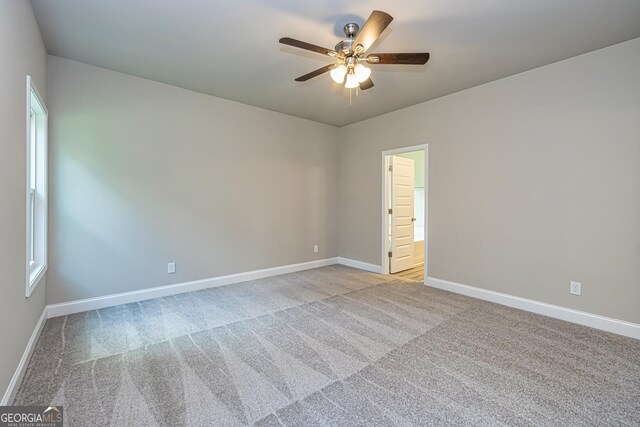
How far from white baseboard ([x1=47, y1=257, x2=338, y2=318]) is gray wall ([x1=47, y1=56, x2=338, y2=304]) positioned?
0.23 feet

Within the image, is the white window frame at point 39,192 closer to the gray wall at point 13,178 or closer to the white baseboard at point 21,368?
the white baseboard at point 21,368

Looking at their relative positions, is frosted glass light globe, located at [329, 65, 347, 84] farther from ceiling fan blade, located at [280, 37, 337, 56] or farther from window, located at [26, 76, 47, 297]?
window, located at [26, 76, 47, 297]

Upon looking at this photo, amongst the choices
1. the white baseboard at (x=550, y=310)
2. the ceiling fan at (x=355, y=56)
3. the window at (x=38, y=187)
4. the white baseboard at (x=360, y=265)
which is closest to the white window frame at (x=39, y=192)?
the window at (x=38, y=187)

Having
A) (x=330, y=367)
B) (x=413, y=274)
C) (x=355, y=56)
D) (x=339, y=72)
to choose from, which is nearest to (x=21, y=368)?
(x=330, y=367)

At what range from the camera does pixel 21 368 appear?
1.96m

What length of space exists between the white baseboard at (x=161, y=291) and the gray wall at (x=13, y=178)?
845 mm

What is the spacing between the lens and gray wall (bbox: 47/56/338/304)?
10.1 ft

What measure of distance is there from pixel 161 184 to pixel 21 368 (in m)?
2.25

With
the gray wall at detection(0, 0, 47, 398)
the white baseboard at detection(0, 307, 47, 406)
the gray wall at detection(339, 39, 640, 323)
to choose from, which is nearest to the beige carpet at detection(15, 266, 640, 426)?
the white baseboard at detection(0, 307, 47, 406)

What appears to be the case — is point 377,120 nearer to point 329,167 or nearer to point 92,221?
point 329,167

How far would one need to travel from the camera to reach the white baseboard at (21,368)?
167 cm

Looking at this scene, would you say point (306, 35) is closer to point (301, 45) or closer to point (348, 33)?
point (348, 33)

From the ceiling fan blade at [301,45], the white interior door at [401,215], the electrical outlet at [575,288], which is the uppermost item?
the ceiling fan blade at [301,45]

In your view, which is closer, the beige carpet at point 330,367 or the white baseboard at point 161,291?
the beige carpet at point 330,367
